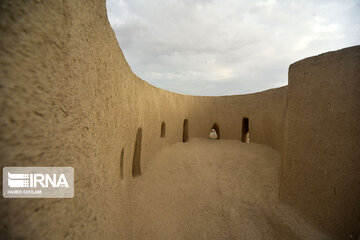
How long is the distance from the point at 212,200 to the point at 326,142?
3.65m

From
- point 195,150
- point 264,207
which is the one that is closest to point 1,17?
point 264,207

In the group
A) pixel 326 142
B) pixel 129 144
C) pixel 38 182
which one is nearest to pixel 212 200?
pixel 129 144

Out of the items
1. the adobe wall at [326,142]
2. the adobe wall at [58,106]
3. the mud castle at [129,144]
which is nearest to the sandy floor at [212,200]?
the mud castle at [129,144]

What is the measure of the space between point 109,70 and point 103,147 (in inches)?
44.1

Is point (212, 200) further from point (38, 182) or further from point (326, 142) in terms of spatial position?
point (38, 182)

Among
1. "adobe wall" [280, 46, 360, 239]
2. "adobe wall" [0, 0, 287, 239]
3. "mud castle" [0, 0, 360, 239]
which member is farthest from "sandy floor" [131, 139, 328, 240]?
"adobe wall" [0, 0, 287, 239]

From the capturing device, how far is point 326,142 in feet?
11.8

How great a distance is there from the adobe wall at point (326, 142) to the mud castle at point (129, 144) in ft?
0.07

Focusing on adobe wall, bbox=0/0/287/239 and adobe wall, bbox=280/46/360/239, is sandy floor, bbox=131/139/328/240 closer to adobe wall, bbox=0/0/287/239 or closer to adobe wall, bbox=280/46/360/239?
adobe wall, bbox=280/46/360/239

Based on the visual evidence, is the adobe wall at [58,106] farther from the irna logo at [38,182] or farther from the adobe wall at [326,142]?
the adobe wall at [326,142]

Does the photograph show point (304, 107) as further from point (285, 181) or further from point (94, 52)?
point (94, 52)

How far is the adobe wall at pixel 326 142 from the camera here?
319 cm

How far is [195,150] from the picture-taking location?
9156mm

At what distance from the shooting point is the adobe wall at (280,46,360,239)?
319cm
